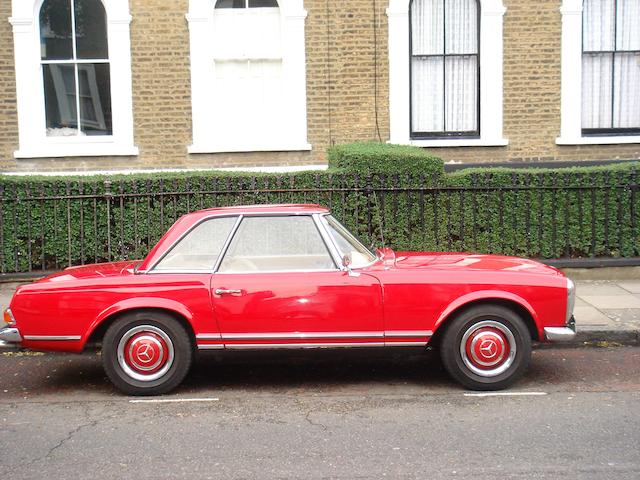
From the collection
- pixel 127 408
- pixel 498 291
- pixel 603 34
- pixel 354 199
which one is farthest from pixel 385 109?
pixel 127 408

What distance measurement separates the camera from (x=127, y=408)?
5832 millimetres

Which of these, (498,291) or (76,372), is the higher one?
(498,291)

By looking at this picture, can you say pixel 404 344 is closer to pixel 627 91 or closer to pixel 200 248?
pixel 200 248

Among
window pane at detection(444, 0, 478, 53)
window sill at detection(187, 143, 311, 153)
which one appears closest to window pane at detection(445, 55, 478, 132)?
window pane at detection(444, 0, 478, 53)

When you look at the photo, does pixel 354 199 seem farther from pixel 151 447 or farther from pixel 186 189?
pixel 151 447

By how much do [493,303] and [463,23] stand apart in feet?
26.1

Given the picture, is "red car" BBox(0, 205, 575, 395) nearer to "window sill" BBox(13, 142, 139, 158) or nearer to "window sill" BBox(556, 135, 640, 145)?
"window sill" BBox(13, 142, 139, 158)

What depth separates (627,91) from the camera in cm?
1291

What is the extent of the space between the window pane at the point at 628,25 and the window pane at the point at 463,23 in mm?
2424

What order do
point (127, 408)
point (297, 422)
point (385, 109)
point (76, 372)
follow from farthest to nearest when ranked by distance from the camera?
point (385, 109), point (76, 372), point (127, 408), point (297, 422)

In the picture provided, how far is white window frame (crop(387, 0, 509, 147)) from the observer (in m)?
12.4

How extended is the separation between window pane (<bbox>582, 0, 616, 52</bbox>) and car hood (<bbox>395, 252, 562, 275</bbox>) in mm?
7539

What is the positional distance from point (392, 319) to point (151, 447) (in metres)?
2.11

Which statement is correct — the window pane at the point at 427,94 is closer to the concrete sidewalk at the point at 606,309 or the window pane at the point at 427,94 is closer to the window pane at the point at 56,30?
the concrete sidewalk at the point at 606,309
